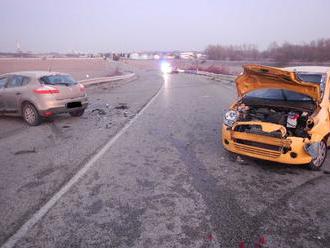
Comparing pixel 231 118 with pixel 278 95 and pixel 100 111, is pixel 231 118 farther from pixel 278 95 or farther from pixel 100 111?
pixel 100 111

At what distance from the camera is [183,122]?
10133 mm

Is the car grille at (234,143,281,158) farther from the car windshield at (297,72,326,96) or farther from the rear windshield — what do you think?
the rear windshield

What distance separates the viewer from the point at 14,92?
1005cm

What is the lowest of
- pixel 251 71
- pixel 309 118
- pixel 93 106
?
pixel 93 106

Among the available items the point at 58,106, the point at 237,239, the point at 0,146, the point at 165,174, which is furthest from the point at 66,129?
the point at 237,239

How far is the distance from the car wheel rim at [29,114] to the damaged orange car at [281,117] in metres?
5.97

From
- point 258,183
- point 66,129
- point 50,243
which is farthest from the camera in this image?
point 66,129

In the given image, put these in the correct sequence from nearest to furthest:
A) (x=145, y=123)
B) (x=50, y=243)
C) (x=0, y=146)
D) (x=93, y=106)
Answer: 1. (x=50, y=243)
2. (x=0, y=146)
3. (x=145, y=123)
4. (x=93, y=106)

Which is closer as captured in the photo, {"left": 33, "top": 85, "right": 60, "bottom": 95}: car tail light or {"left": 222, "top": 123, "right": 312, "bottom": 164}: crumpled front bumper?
{"left": 222, "top": 123, "right": 312, "bottom": 164}: crumpled front bumper

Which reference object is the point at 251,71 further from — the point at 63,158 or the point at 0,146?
the point at 0,146

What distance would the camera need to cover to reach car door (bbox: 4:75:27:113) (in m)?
9.95

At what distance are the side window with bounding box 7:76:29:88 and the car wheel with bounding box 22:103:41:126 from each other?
0.68 metres

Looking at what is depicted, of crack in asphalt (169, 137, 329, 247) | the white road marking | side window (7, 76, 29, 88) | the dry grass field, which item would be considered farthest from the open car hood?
the dry grass field

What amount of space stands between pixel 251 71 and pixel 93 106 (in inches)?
345
